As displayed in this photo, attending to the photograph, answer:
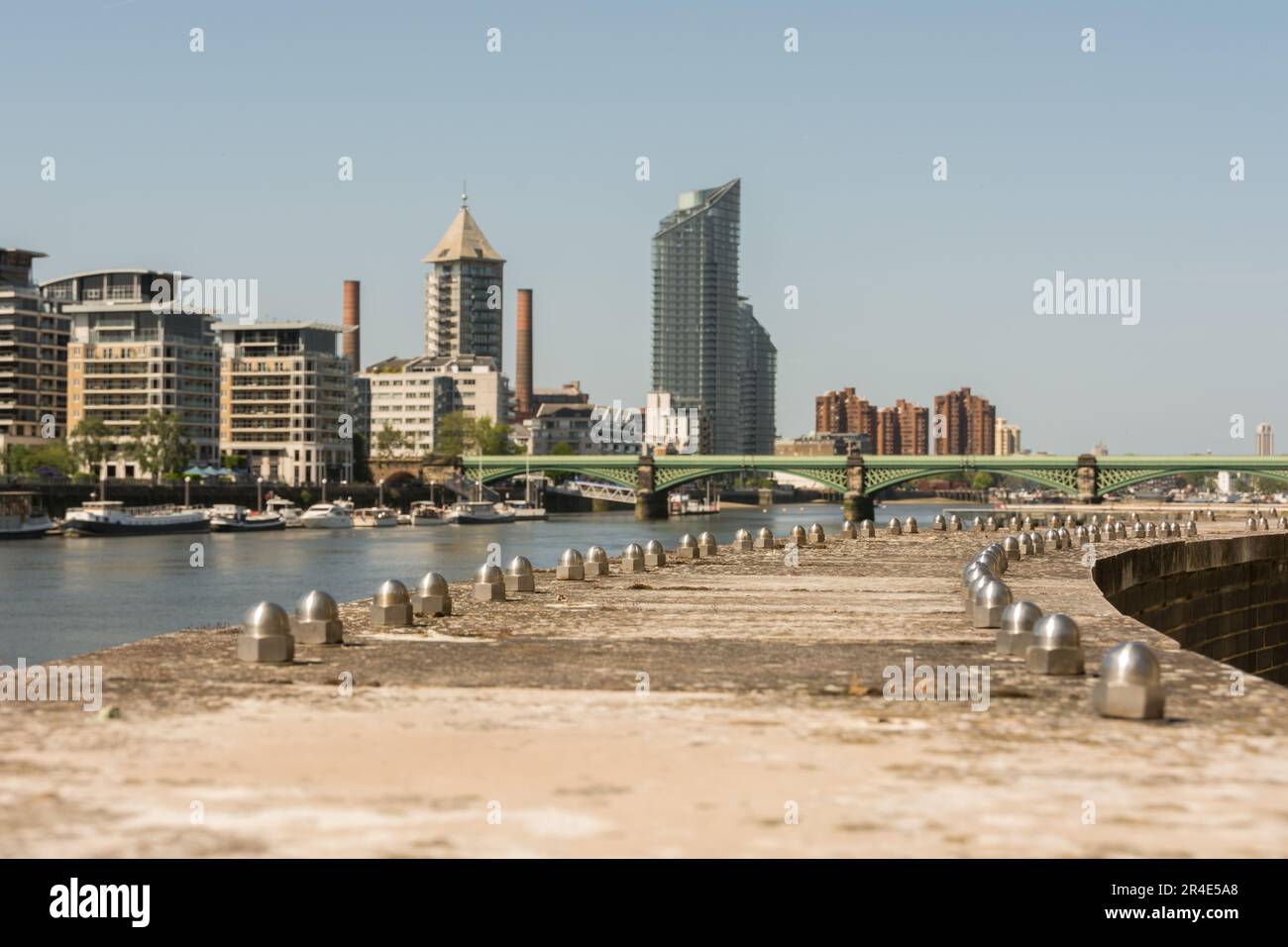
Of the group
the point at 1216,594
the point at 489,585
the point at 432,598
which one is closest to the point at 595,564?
the point at 489,585

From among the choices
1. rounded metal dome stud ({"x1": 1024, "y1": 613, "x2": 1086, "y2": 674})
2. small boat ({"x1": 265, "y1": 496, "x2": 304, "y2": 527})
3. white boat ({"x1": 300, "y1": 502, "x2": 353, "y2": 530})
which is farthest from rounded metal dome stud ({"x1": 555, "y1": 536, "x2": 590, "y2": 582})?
white boat ({"x1": 300, "y1": 502, "x2": 353, "y2": 530})

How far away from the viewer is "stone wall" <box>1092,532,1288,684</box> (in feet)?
122

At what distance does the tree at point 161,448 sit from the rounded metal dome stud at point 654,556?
472 feet

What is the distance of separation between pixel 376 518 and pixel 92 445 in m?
39.9

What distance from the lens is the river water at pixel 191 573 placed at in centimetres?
5225

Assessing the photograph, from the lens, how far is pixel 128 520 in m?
120

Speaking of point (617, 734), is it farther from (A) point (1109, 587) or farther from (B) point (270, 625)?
(A) point (1109, 587)

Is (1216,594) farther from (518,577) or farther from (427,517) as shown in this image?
(427,517)

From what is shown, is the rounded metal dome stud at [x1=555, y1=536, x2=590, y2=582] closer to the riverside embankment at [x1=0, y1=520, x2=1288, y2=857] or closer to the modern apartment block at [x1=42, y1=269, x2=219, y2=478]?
the riverside embankment at [x1=0, y1=520, x2=1288, y2=857]

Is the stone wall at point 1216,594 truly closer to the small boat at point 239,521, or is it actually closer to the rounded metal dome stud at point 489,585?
the rounded metal dome stud at point 489,585

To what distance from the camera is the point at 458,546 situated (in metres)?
113

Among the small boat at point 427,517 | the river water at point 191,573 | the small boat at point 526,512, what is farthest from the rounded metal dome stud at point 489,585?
the small boat at point 526,512

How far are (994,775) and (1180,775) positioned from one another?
1.16 meters
